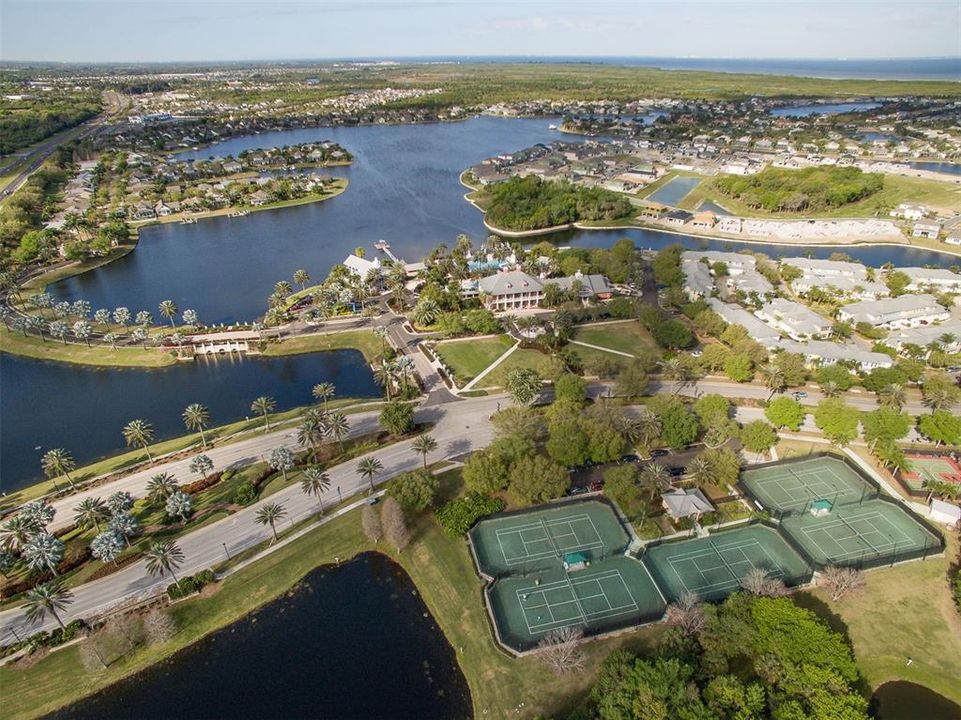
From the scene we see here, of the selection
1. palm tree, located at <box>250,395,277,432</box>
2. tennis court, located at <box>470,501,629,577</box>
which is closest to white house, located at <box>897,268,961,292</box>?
tennis court, located at <box>470,501,629,577</box>

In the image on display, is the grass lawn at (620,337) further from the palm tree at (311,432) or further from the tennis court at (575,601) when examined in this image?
the palm tree at (311,432)

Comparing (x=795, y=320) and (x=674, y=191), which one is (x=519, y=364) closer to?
(x=795, y=320)

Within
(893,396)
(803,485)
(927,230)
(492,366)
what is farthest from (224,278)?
(927,230)

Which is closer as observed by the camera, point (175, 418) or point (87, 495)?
point (87, 495)

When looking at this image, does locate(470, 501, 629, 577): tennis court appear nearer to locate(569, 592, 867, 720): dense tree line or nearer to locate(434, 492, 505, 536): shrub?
locate(434, 492, 505, 536): shrub

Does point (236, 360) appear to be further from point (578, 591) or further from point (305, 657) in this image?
point (578, 591)

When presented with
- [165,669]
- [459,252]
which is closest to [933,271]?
[459,252]
